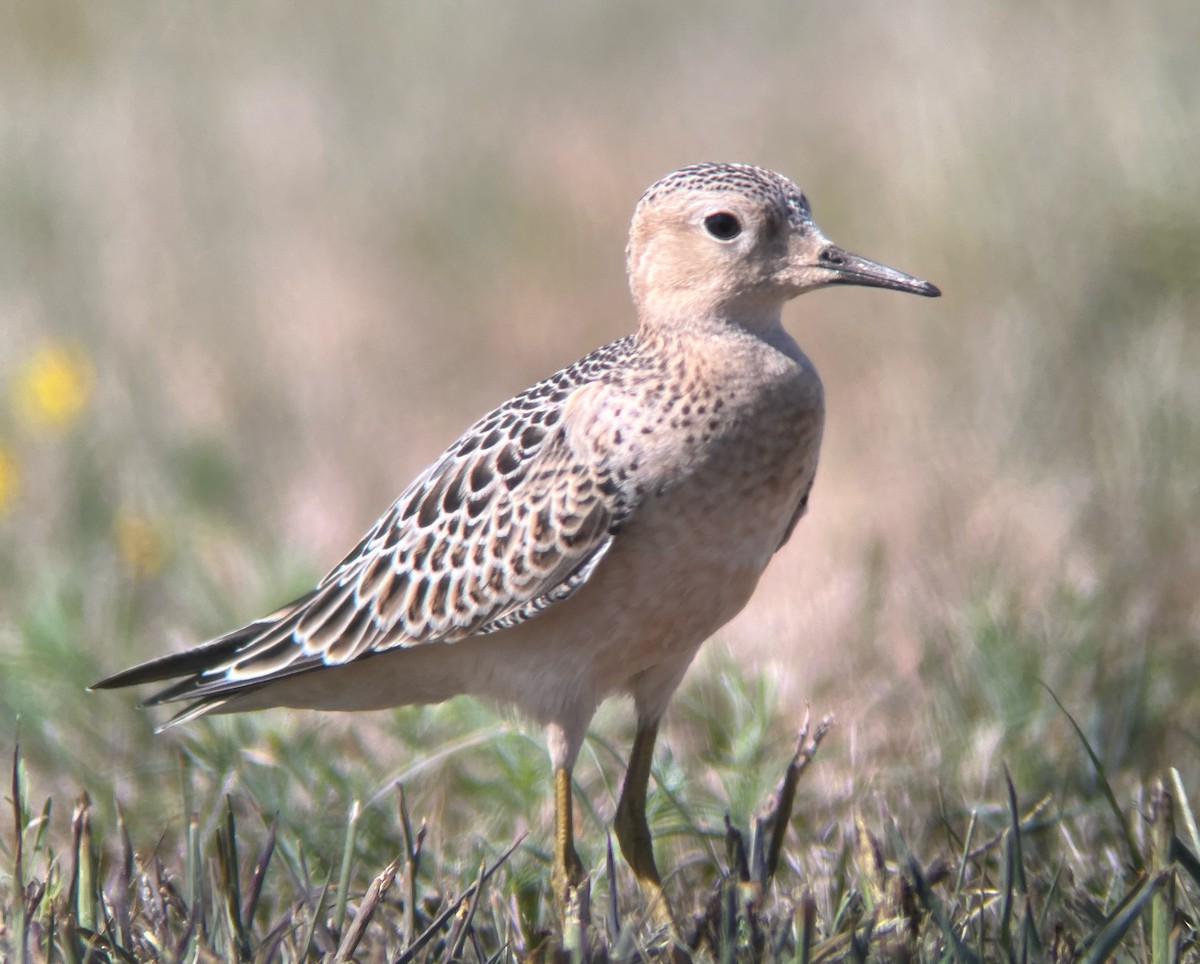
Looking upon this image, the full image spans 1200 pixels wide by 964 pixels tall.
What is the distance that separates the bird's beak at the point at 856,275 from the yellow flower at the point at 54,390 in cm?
365

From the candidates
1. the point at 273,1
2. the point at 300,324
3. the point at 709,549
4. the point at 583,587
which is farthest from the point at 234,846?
the point at 273,1

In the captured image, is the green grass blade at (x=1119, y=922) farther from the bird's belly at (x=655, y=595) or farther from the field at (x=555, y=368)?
the bird's belly at (x=655, y=595)

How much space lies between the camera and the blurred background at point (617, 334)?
16.8 feet

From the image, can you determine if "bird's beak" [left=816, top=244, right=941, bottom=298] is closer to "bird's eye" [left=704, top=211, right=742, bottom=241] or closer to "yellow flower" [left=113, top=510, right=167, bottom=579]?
"bird's eye" [left=704, top=211, right=742, bottom=241]

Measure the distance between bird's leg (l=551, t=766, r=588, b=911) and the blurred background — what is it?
950mm

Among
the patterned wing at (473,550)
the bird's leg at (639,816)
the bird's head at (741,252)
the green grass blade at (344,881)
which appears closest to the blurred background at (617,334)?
the patterned wing at (473,550)

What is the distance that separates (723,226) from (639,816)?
1.55m

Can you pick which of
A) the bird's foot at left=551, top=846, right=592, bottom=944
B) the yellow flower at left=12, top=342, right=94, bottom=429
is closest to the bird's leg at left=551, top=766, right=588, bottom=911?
the bird's foot at left=551, top=846, right=592, bottom=944

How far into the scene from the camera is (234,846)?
11.1 feet

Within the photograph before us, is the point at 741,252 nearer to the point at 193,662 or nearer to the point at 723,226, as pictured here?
the point at 723,226

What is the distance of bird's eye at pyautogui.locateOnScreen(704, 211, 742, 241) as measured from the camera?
162 inches

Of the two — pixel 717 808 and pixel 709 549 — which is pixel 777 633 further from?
pixel 709 549

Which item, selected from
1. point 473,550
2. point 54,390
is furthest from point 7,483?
point 473,550

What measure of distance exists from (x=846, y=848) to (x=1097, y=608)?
167 cm
